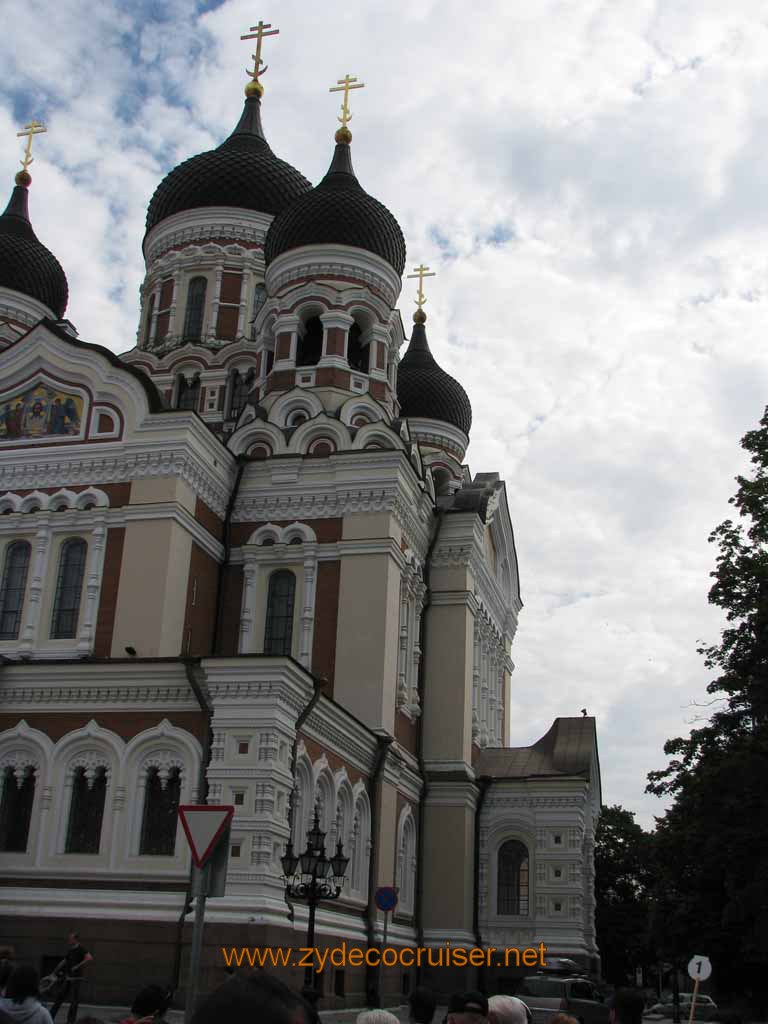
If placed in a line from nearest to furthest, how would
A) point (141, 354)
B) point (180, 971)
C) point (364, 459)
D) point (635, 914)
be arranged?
point (180, 971)
point (364, 459)
point (141, 354)
point (635, 914)

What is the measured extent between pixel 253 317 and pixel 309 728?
14742mm

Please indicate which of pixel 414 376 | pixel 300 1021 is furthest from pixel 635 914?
pixel 300 1021

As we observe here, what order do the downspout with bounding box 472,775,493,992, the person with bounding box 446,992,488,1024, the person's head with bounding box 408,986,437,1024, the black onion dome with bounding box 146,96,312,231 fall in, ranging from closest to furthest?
the person with bounding box 446,992,488,1024
the person's head with bounding box 408,986,437,1024
the downspout with bounding box 472,775,493,992
the black onion dome with bounding box 146,96,312,231

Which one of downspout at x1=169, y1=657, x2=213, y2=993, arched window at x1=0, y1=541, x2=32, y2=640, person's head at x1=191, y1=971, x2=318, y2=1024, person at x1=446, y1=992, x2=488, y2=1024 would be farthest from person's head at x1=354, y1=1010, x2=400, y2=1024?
arched window at x1=0, y1=541, x2=32, y2=640

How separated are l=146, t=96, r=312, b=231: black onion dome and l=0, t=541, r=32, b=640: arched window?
40.1ft

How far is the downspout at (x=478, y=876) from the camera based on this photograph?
24.0 meters

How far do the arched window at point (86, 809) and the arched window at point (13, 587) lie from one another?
4517 mm

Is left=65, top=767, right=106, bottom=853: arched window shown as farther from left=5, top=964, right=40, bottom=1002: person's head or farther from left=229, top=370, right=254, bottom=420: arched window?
left=229, top=370, right=254, bottom=420: arched window

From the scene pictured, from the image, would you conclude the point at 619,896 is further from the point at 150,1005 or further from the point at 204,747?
the point at 150,1005

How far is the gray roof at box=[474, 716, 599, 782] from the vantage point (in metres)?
26.5

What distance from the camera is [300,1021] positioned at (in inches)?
87.3

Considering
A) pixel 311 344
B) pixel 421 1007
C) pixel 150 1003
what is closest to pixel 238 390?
pixel 311 344

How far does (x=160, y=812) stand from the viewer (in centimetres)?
1691

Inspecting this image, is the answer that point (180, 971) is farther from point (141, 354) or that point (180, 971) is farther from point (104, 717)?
point (141, 354)
